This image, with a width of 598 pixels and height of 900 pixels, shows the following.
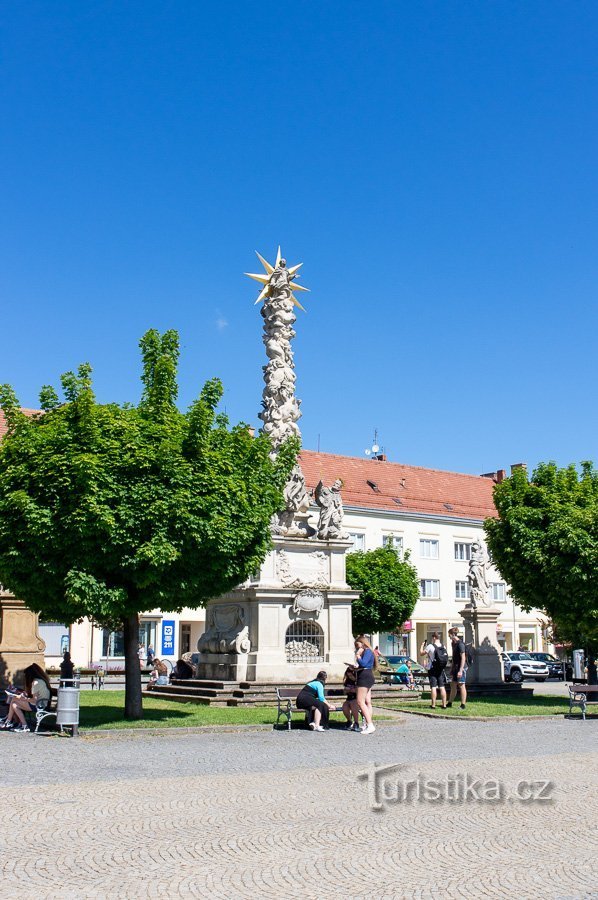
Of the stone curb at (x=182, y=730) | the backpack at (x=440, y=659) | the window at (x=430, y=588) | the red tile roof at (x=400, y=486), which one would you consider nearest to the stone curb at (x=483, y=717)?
the backpack at (x=440, y=659)

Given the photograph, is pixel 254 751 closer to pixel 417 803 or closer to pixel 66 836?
pixel 417 803

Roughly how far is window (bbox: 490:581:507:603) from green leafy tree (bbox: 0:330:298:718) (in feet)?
138

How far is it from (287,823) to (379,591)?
3239cm

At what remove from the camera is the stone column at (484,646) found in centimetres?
2780

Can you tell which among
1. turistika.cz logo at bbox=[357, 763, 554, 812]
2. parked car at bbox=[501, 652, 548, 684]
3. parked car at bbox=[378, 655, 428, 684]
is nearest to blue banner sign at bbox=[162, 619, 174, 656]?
parked car at bbox=[378, 655, 428, 684]

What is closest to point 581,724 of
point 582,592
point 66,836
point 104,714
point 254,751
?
point 582,592

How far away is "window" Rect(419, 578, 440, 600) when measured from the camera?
54.2 m

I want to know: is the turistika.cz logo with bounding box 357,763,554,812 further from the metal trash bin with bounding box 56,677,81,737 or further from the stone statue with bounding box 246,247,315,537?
the stone statue with bounding box 246,247,315,537

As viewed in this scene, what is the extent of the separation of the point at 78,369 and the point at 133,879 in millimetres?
12217

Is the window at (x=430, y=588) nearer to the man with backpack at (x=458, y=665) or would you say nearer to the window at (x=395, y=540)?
the window at (x=395, y=540)

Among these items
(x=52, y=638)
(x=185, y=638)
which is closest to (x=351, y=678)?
(x=52, y=638)

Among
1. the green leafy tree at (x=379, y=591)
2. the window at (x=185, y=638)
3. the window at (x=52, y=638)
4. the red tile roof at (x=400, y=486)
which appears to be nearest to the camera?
the green leafy tree at (x=379, y=591)

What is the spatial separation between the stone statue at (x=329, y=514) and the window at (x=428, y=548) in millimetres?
30800

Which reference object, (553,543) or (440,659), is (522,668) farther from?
(440,659)
